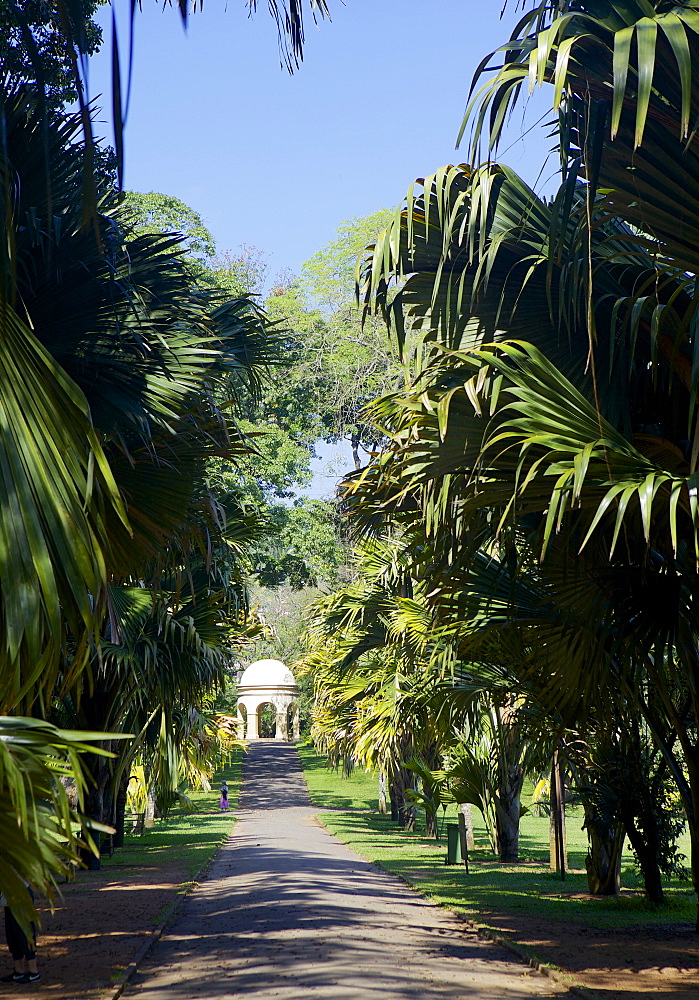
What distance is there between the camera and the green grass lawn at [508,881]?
34.1 ft

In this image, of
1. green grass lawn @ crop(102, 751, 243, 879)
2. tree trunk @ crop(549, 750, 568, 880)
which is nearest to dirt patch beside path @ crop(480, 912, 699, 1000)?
tree trunk @ crop(549, 750, 568, 880)

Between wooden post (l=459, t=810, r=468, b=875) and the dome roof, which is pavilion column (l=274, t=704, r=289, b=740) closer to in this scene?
the dome roof

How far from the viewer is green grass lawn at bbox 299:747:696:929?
1039cm

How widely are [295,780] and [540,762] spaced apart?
101 ft

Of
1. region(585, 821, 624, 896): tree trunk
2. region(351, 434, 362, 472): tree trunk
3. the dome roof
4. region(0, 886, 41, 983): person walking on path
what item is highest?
region(351, 434, 362, 472): tree trunk

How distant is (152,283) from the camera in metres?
7.39

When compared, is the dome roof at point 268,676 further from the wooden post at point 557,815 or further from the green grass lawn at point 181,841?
the wooden post at point 557,815

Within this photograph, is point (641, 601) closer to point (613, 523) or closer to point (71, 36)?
point (613, 523)

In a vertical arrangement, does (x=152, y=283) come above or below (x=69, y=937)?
above

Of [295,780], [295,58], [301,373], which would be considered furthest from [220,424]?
[295,780]

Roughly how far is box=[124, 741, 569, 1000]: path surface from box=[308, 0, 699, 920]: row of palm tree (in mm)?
2307

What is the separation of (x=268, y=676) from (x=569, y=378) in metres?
54.7

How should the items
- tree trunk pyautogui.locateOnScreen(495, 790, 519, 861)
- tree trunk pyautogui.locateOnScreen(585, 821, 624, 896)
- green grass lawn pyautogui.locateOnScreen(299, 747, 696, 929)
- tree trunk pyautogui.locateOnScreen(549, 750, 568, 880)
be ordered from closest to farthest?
green grass lawn pyautogui.locateOnScreen(299, 747, 696, 929), tree trunk pyautogui.locateOnScreen(585, 821, 624, 896), tree trunk pyautogui.locateOnScreen(549, 750, 568, 880), tree trunk pyautogui.locateOnScreen(495, 790, 519, 861)

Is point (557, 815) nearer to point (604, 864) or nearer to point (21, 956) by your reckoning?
point (604, 864)
